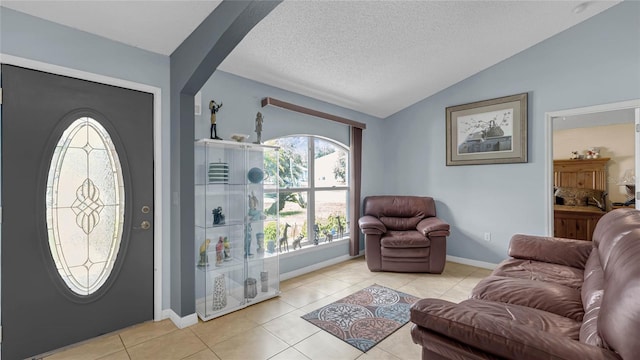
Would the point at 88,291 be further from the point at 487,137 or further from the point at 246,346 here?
the point at 487,137

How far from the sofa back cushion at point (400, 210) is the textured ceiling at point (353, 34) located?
5.43 feet

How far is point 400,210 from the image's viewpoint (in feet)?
14.6

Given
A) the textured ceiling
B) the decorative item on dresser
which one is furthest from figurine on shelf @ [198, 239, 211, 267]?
the decorative item on dresser

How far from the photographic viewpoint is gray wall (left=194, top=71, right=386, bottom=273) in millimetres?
3018

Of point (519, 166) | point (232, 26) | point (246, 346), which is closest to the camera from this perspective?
point (232, 26)

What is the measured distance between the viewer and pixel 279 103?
133 inches

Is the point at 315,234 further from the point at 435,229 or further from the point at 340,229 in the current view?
the point at 435,229

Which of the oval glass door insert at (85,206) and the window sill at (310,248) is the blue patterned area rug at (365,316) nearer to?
the window sill at (310,248)

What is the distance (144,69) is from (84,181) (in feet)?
3.46

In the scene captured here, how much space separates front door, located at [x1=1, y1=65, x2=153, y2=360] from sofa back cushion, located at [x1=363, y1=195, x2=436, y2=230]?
3.14 meters

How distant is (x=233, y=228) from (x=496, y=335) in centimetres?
244

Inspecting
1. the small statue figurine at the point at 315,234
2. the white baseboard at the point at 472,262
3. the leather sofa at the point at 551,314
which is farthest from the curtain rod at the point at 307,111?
the leather sofa at the point at 551,314

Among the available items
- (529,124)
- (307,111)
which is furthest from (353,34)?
(529,124)

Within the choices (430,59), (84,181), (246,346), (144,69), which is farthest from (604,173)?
(84,181)
